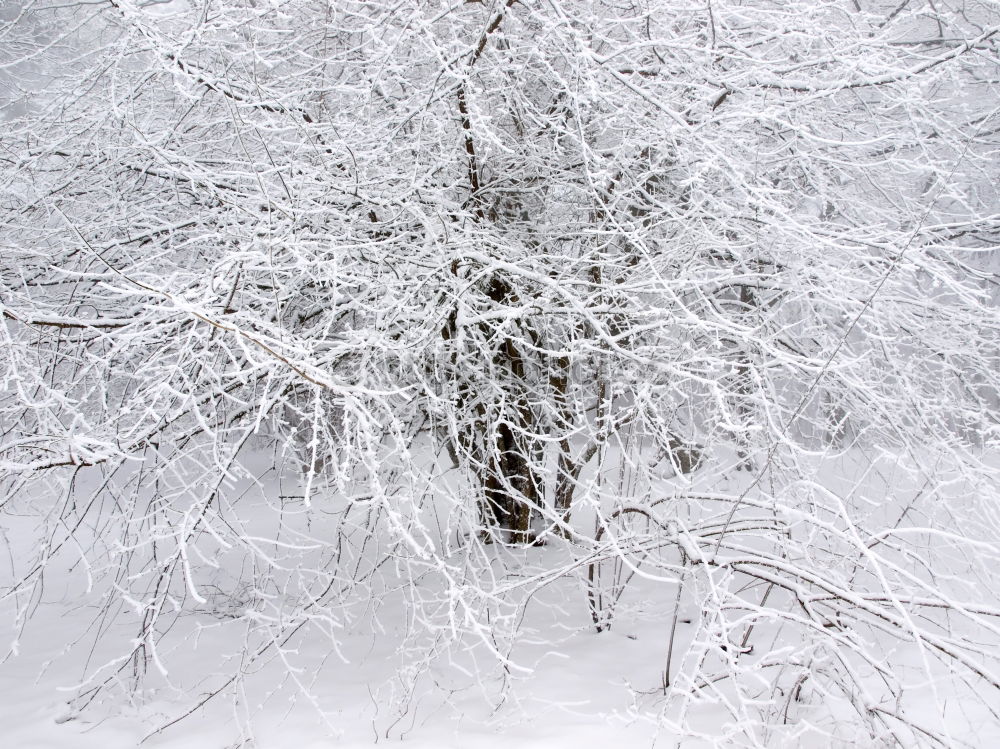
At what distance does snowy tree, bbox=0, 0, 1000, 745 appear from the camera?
335cm

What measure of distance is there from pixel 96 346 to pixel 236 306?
118cm

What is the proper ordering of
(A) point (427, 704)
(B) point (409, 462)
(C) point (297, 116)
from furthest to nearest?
1. (C) point (297, 116)
2. (A) point (427, 704)
3. (B) point (409, 462)

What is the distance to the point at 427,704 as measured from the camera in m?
3.61

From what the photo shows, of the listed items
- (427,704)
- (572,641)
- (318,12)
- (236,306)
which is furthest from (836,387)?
(318,12)

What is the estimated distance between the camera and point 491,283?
4934 millimetres

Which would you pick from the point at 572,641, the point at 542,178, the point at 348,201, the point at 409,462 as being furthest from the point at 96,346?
the point at 572,641

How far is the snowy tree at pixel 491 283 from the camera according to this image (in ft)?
11.0

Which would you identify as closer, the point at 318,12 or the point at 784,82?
the point at 784,82

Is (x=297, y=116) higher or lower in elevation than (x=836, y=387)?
higher

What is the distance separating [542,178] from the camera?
4.84m

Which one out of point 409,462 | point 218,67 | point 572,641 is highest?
point 218,67

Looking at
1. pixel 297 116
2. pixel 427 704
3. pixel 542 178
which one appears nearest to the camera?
pixel 427 704

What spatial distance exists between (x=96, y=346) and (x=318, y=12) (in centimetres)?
262

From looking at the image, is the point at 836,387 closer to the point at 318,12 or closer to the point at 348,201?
the point at 348,201
